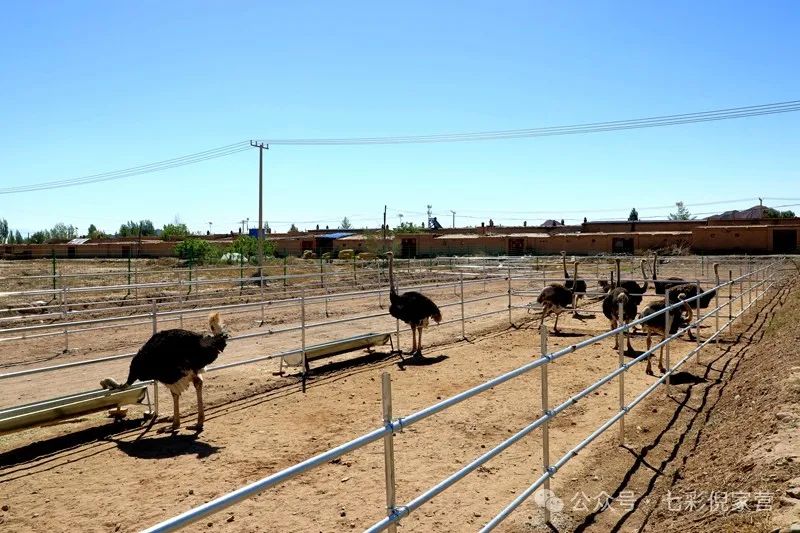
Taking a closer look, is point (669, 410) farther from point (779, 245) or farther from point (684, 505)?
point (779, 245)

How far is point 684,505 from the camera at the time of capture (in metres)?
4.16

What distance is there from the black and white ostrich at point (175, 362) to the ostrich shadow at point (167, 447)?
0.26 m

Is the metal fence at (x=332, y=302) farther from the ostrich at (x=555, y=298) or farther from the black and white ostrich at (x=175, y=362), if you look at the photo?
the ostrich at (x=555, y=298)

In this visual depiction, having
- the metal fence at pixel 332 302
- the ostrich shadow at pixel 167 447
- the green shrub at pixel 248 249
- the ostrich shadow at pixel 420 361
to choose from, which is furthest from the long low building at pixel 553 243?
the ostrich shadow at pixel 167 447

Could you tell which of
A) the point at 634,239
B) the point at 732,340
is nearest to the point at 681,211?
the point at 634,239

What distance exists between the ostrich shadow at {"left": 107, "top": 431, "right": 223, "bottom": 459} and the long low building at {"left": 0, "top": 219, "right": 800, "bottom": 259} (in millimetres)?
28536

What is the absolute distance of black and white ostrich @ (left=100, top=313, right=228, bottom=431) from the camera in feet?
21.0

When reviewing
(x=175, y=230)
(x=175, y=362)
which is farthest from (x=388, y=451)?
(x=175, y=230)

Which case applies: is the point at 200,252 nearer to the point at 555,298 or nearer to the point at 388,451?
the point at 555,298

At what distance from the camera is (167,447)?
19.7 feet

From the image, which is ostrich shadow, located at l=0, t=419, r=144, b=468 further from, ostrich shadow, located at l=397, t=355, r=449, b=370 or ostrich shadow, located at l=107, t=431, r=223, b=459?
ostrich shadow, located at l=397, t=355, r=449, b=370

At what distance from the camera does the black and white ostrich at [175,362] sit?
6.40 meters

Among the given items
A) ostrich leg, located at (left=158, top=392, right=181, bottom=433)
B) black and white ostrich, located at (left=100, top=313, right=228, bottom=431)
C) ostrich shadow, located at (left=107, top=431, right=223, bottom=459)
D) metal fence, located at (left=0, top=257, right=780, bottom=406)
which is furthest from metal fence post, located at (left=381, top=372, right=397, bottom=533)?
metal fence, located at (left=0, top=257, right=780, bottom=406)

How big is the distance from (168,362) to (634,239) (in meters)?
37.8
